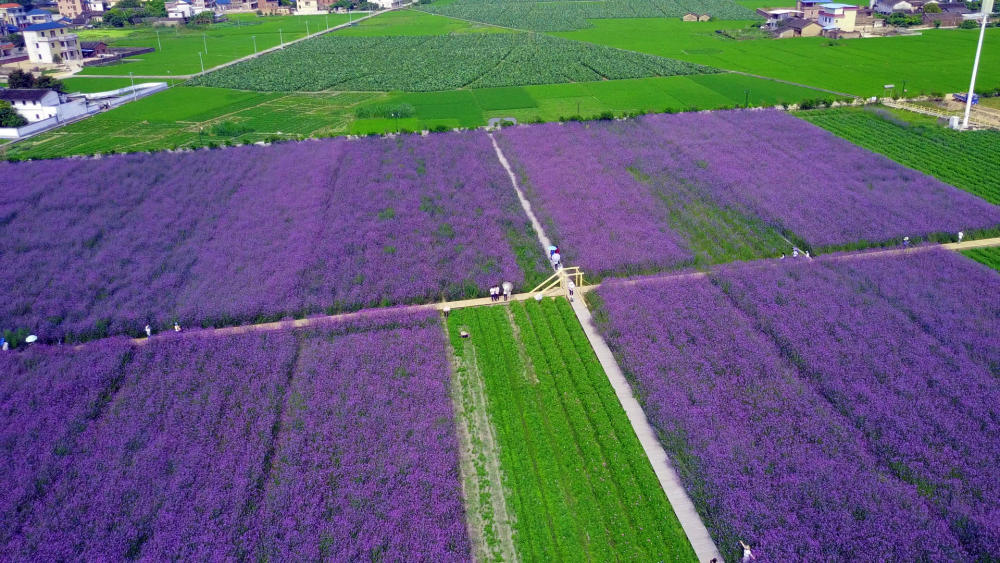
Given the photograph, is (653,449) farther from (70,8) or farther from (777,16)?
(70,8)

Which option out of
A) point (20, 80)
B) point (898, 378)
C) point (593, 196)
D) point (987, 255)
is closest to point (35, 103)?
point (20, 80)

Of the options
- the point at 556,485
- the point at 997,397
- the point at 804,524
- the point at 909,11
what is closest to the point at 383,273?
the point at 556,485

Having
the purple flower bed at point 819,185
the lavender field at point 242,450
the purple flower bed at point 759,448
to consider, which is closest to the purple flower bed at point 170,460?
the lavender field at point 242,450

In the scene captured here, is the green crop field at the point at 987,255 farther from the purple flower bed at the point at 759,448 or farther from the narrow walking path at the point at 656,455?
the narrow walking path at the point at 656,455

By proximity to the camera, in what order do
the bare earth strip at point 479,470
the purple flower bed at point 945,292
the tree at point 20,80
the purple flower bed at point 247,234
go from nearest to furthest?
1. the bare earth strip at point 479,470
2. the purple flower bed at point 945,292
3. the purple flower bed at point 247,234
4. the tree at point 20,80

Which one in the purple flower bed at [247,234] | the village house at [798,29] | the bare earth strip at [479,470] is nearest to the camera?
the bare earth strip at [479,470]
